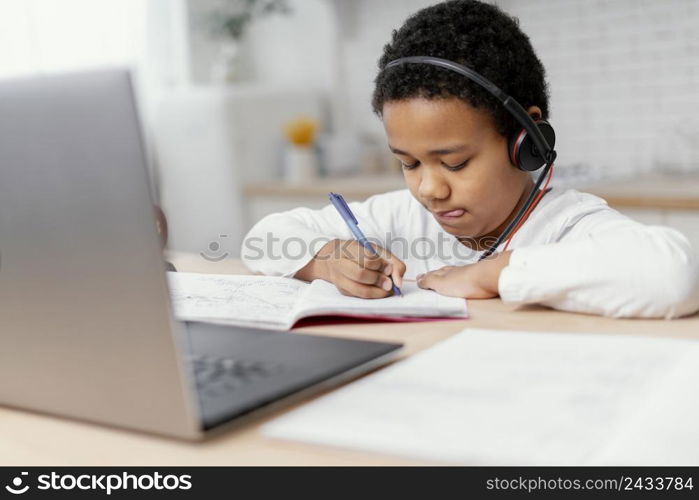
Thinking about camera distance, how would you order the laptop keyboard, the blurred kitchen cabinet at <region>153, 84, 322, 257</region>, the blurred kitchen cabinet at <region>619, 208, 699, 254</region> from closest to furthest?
the laptop keyboard → the blurred kitchen cabinet at <region>619, 208, 699, 254</region> → the blurred kitchen cabinet at <region>153, 84, 322, 257</region>

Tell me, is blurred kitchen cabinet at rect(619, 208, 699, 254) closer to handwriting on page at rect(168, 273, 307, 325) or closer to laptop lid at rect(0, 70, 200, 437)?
handwriting on page at rect(168, 273, 307, 325)

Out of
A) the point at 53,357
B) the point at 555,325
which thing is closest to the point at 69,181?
the point at 53,357

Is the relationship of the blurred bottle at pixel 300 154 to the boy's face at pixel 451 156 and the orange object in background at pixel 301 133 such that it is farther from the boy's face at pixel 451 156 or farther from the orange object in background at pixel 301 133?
the boy's face at pixel 451 156

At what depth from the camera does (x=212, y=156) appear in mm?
3041

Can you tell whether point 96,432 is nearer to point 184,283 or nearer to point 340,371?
point 340,371

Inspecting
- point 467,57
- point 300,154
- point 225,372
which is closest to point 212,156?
point 300,154

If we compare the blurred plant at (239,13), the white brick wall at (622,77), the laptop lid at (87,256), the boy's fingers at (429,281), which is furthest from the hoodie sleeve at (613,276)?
the blurred plant at (239,13)

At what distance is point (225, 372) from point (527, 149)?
67 centimetres

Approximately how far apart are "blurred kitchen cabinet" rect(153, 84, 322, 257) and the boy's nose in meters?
1.78

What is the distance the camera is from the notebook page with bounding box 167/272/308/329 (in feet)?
2.70

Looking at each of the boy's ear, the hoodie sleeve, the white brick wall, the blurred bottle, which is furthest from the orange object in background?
the hoodie sleeve

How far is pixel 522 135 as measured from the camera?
110 centimetres

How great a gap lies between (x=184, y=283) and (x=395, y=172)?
2.11 metres
